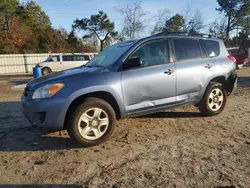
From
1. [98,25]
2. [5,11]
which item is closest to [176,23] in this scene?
[98,25]

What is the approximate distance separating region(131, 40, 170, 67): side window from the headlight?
1432mm

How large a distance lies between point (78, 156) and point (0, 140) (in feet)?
5.63

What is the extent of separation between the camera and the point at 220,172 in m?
2.81

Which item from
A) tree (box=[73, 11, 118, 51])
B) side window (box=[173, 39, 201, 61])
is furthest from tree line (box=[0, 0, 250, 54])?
side window (box=[173, 39, 201, 61])

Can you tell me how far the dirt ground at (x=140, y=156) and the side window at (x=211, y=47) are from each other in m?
1.41

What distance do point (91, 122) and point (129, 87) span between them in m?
0.85

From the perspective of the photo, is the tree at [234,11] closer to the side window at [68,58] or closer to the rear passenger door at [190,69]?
the side window at [68,58]

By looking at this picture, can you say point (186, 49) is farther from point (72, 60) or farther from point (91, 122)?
point (72, 60)

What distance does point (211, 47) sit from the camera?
16.6ft

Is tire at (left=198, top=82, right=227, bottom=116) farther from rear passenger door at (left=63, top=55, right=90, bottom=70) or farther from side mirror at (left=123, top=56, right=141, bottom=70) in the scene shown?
rear passenger door at (left=63, top=55, right=90, bottom=70)

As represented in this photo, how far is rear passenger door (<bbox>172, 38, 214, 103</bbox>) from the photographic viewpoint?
4.39 metres

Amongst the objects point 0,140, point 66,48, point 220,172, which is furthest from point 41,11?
point 220,172

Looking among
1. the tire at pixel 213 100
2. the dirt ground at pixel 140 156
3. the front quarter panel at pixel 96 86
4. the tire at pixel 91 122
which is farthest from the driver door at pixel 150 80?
the tire at pixel 213 100

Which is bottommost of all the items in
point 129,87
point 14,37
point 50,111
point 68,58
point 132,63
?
point 50,111
